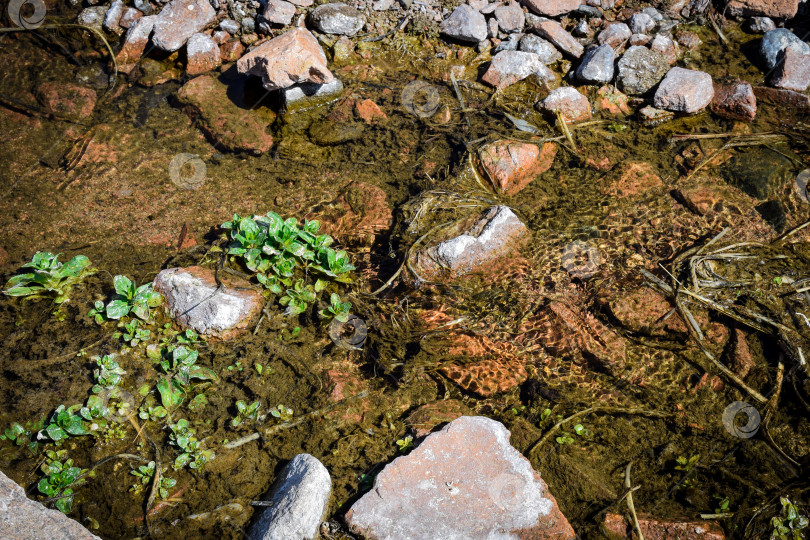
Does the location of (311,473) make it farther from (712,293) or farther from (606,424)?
(712,293)

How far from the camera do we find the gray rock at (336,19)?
4.50 metres

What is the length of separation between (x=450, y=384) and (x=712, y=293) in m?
1.62

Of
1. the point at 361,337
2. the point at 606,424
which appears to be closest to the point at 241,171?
the point at 361,337

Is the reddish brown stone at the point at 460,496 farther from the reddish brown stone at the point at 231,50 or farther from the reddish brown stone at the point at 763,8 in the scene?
the reddish brown stone at the point at 763,8

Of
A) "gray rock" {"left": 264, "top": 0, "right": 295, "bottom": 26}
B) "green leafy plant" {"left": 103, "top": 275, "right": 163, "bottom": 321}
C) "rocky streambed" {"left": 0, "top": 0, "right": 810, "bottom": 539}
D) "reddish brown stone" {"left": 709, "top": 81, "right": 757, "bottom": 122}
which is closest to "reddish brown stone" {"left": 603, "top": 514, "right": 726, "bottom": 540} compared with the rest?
"rocky streambed" {"left": 0, "top": 0, "right": 810, "bottom": 539}

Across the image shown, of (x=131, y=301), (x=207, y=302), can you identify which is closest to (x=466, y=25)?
(x=207, y=302)

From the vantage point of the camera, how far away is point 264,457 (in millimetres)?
2514

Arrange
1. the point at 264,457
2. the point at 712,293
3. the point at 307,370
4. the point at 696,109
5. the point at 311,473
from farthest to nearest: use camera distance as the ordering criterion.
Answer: the point at 696,109 → the point at 712,293 → the point at 307,370 → the point at 264,457 → the point at 311,473

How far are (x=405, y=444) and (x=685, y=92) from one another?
3414 mm

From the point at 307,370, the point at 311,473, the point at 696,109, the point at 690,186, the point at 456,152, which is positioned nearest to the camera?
the point at 311,473

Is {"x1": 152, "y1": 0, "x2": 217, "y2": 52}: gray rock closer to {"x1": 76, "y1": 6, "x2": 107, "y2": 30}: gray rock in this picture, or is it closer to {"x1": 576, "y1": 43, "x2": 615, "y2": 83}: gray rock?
{"x1": 76, "y1": 6, "x2": 107, "y2": 30}: gray rock

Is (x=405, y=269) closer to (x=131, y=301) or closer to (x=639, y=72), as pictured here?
(x=131, y=301)

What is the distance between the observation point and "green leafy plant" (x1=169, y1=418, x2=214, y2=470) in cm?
244

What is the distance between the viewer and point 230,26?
15.0 ft
